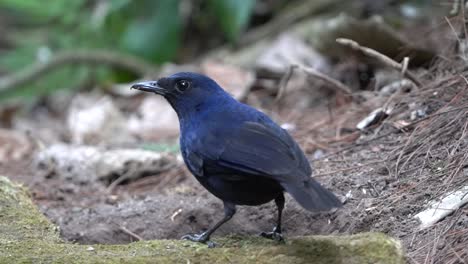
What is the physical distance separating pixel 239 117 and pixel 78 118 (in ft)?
11.8

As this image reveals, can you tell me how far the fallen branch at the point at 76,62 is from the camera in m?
7.96

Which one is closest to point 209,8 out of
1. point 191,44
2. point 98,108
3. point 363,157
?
point 191,44

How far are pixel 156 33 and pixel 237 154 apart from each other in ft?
15.4

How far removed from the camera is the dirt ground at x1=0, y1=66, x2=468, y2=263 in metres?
3.53

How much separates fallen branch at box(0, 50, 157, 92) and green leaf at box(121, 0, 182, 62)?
11 cm

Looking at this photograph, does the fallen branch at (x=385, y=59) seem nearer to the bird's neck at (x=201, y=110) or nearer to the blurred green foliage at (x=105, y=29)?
the bird's neck at (x=201, y=110)

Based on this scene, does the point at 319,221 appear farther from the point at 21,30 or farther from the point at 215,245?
the point at 21,30

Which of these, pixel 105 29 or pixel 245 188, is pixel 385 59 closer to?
pixel 245 188

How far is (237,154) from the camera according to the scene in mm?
3314

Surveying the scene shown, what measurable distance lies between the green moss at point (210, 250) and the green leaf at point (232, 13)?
4.08 m

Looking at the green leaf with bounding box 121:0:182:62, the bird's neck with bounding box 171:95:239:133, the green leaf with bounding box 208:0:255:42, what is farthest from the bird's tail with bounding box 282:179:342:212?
the green leaf with bounding box 121:0:182:62

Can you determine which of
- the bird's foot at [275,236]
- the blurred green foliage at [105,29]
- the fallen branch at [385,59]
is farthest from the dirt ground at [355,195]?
the blurred green foliage at [105,29]

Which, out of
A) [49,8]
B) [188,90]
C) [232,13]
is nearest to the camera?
[188,90]

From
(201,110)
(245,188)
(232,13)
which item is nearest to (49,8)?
(232,13)
